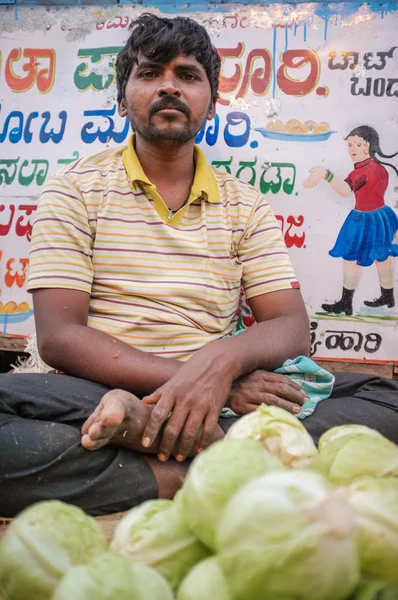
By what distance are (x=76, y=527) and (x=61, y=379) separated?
1208mm

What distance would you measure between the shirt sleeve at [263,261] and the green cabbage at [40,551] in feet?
5.67

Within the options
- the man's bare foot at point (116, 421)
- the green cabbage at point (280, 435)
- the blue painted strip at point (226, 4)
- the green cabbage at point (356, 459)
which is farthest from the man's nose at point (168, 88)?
the green cabbage at point (356, 459)

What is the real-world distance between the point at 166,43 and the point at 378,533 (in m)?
2.20

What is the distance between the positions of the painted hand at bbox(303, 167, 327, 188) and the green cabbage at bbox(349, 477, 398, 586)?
241cm

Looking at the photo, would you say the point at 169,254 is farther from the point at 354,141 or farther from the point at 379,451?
the point at 379,451

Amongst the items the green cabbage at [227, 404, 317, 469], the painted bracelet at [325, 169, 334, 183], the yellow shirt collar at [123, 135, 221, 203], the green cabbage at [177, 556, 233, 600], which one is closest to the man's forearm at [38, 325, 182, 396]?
the yellow shirt collar at [123, 135, 221, 203]

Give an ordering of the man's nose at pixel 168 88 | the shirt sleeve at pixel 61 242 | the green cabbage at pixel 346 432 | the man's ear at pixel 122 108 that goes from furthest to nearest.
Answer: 1. the man's ear at pixel 122 108
2. the man's nose at pixel 168 88
3. the shirt sleeve at pixel 61 242
4. the green cabbage at pixel 346 432

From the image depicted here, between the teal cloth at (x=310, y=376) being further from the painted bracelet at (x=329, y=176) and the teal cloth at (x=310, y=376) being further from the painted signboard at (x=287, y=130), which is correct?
the painted bracelet at (x=329, y=176)

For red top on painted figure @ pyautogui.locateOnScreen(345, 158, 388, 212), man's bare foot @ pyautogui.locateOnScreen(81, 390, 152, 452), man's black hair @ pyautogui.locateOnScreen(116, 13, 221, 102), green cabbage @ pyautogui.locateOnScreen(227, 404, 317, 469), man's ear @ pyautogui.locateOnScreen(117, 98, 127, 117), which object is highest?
man's black hair @ pyautogui.locateOnScreen(116, 13, 221, 102)

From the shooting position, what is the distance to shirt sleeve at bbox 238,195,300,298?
8.48ft

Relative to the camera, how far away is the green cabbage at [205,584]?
825 millimetres

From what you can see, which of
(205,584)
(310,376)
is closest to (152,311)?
(310,376)

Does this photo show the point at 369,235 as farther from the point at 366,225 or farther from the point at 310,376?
the point at 310,376

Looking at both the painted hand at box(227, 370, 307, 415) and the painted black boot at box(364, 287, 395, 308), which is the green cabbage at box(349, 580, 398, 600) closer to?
the painted hand at box(227, 370, 307, 415)
